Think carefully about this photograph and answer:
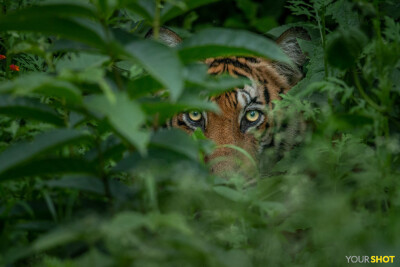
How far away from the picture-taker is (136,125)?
1196mm

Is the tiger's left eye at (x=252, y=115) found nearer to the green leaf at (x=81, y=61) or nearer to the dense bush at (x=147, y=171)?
the dense bush at (x=147, y=171)

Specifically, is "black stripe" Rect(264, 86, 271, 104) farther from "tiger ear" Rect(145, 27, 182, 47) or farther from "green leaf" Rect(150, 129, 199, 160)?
"green leaf" Rect(150, 129, 199, 160)

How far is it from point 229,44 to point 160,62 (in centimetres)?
25

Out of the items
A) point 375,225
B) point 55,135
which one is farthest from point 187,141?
point 375,225

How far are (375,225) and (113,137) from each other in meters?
0.79

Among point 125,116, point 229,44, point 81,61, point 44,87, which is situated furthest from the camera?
point 81,61

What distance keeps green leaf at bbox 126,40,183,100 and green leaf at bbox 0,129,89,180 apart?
0.24 m

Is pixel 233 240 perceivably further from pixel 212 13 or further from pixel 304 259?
pixel 212 13

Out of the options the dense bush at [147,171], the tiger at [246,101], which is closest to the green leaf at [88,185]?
the dense bush at [147,171]

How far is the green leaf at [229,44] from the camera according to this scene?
146 cm

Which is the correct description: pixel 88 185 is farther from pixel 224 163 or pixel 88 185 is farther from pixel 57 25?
pixel 224 163

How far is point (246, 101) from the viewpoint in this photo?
370 cm

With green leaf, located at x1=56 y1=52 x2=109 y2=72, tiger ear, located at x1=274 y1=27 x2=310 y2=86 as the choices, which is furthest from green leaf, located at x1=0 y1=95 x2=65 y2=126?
tiger ear, located at x1=274 y1=27 x2=310 y2=86

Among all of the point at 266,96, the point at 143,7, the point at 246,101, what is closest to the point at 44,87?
the point at 143,7
